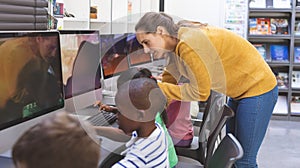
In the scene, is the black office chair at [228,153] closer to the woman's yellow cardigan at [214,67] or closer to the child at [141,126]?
the child at [141,126]

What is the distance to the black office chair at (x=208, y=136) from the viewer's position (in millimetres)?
2032

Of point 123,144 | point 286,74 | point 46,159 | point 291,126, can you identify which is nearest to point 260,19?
point 286,74

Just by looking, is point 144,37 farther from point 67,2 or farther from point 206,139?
point 67,2

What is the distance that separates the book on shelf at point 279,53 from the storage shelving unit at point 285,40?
5 cm

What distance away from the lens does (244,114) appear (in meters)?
2.28

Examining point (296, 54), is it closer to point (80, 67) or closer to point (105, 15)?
point (105, 15)

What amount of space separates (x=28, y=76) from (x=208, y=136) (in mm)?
1130

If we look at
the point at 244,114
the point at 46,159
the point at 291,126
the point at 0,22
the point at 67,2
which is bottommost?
the point at 291,126

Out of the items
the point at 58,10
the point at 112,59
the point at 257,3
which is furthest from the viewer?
the point at 257,3

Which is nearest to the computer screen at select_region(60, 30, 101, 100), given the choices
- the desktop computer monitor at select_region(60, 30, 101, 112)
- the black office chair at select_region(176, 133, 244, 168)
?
the desktop computer monitor at select_region(60, 30, 101, 112)

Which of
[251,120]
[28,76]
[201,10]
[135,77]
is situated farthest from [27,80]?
[201,10]

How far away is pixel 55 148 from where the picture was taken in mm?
679

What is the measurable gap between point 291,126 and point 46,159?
16.1ft

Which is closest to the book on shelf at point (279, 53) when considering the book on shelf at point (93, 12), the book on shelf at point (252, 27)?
the book on shelf at point (252, 27)
